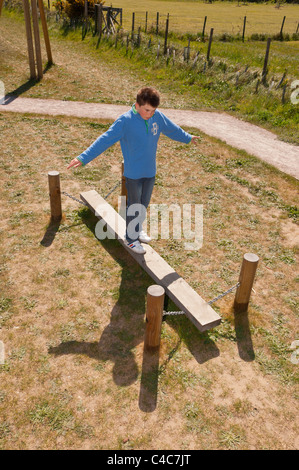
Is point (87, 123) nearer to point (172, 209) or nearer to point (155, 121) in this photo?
point (172, 209)

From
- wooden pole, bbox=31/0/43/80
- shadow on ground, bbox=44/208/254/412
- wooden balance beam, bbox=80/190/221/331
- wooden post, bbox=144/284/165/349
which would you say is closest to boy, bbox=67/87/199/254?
wooden balance beam, bbox=80/190/221/331

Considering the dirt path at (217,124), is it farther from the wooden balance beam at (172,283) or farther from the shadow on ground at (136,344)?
the shadow on ground at (136,344)

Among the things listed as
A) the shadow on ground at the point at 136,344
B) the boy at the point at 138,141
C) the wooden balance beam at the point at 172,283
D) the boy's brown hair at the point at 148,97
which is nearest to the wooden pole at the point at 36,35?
the wooden balance beam at the point at 172,283

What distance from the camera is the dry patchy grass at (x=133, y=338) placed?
10.6 feet

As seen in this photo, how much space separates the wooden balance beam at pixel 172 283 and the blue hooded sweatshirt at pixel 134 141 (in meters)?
1.10

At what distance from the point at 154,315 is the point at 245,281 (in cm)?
128

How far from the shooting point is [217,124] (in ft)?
34.9

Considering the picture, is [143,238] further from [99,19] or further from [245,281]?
[99,19]

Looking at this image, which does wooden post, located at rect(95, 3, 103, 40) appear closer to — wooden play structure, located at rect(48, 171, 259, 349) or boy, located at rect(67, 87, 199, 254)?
wooden play structure, located at rect(48, 171, 259, 349)

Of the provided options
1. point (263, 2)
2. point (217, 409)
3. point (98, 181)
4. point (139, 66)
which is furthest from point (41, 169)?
point (263, 2)

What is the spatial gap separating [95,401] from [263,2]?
68.7m

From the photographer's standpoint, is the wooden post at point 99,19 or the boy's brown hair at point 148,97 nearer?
the boy's brown hair at point 148,97

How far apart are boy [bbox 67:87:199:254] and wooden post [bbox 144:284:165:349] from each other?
1.45m

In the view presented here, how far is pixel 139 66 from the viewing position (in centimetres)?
1581
